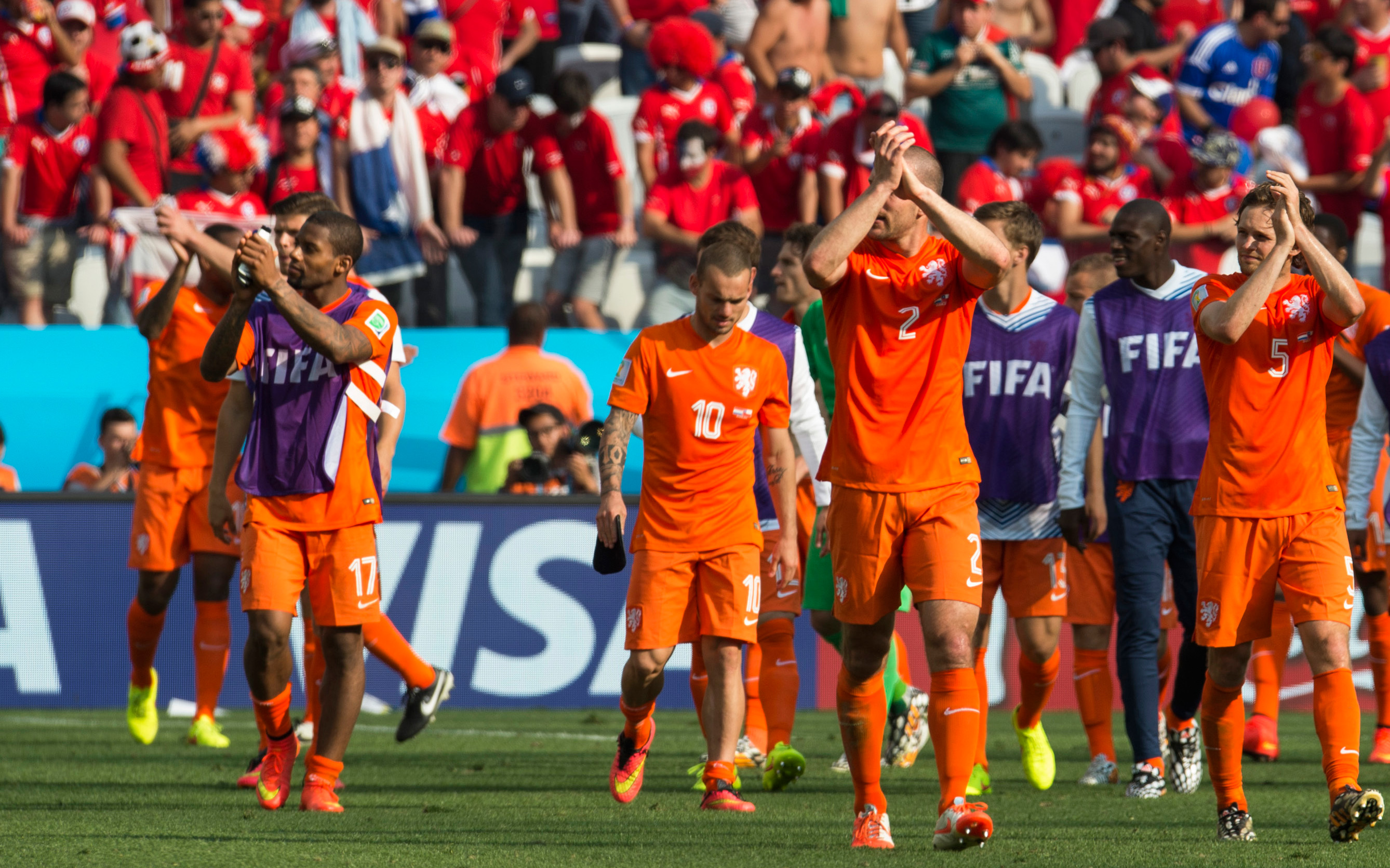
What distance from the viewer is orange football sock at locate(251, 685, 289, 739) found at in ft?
22.8

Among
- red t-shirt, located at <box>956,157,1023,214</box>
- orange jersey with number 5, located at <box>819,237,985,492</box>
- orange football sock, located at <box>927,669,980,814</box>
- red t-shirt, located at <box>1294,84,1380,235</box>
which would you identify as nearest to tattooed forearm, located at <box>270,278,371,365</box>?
orange jersey with number 5, located at <box>819,237,985,492</box>

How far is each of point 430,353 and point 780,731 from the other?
658 cm

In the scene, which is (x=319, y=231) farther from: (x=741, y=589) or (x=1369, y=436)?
(x=1369, y=436)

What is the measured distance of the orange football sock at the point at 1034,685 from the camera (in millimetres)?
7875

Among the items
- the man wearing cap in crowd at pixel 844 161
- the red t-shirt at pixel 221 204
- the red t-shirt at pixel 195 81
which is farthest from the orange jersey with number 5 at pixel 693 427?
the red t-shirt at pixel 195 81

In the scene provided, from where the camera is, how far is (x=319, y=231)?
265 inches

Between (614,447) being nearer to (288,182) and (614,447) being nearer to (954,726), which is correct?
(954,726)

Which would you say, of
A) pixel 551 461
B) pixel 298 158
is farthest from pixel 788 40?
pixel 551 461

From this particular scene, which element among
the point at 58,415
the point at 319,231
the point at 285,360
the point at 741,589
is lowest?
the point at 58,415

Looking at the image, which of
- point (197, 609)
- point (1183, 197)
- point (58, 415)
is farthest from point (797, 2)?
point (197, 609)

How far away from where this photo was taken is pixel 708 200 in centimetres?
1371

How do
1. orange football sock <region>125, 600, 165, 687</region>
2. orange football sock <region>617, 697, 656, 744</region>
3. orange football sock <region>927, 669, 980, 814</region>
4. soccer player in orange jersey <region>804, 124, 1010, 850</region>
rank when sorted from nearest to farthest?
orange football sock <region>927, 669, 980, 814</region>, soccer player in orange jersey <region>804, 124, 1010, 850</region>, orange football sock <region>617, 697, 656, 744</region>, orange football sock <region>125, 600, 165, 687</region>

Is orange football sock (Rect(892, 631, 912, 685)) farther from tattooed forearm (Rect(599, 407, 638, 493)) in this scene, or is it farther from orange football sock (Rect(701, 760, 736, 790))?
tattooed forearm (Rect(599, 407, 638, 493))

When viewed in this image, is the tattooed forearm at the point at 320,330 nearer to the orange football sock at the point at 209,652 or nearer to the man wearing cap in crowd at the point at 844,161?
the orange football sock at the point at 209,652
